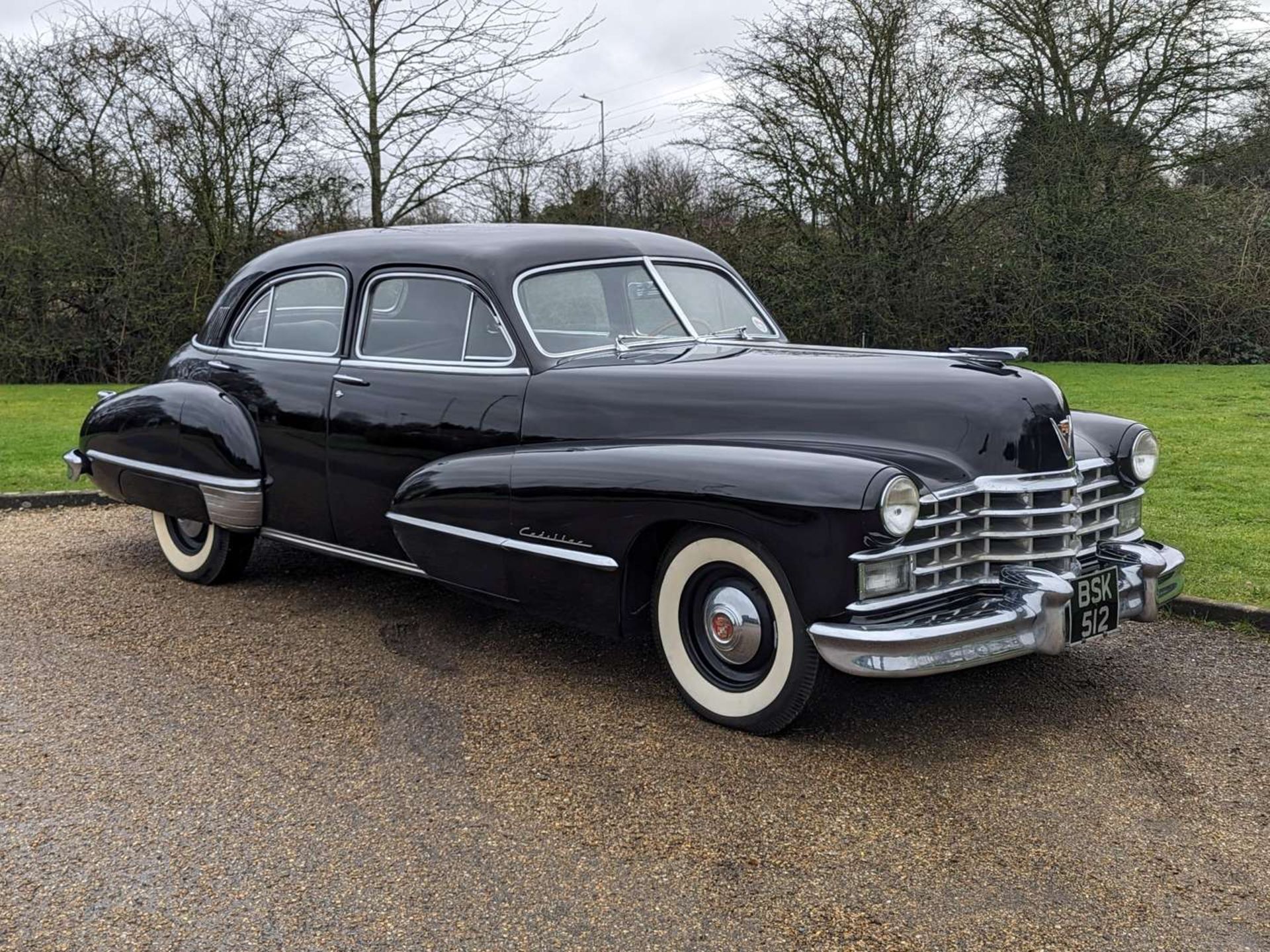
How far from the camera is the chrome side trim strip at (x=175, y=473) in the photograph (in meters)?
5.27

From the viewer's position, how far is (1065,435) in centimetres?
381

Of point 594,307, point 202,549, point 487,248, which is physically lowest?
point 202,549

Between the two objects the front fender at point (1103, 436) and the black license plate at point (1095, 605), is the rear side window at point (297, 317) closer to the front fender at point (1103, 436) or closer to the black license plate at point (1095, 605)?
the front fender at point (1103, 436)

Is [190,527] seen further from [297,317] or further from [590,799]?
[590,799]

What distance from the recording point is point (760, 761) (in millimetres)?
3535

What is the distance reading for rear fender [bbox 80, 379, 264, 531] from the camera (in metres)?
5.29

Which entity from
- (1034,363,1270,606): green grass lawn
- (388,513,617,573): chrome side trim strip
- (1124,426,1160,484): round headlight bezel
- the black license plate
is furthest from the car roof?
(1034,363,1270,606): green grass lawn

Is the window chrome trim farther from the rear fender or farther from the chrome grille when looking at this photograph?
the chrome grille

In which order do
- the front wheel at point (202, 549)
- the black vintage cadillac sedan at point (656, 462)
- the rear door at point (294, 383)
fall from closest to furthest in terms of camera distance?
the black vintage cadillac sedan at point (656, 462)
the rear door at point (294, 383)
the front wheel at point (202, 549)

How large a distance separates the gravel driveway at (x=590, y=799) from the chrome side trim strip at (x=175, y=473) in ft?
2.36

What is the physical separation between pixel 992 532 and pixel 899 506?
1.52 ft

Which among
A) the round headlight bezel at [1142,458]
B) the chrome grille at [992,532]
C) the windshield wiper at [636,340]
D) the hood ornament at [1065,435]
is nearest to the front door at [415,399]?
the windshield wiper at [636,340]

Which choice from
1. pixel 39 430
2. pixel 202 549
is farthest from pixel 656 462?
pixel 39 430

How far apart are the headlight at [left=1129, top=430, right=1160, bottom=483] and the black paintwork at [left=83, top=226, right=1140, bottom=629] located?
0.18ft
